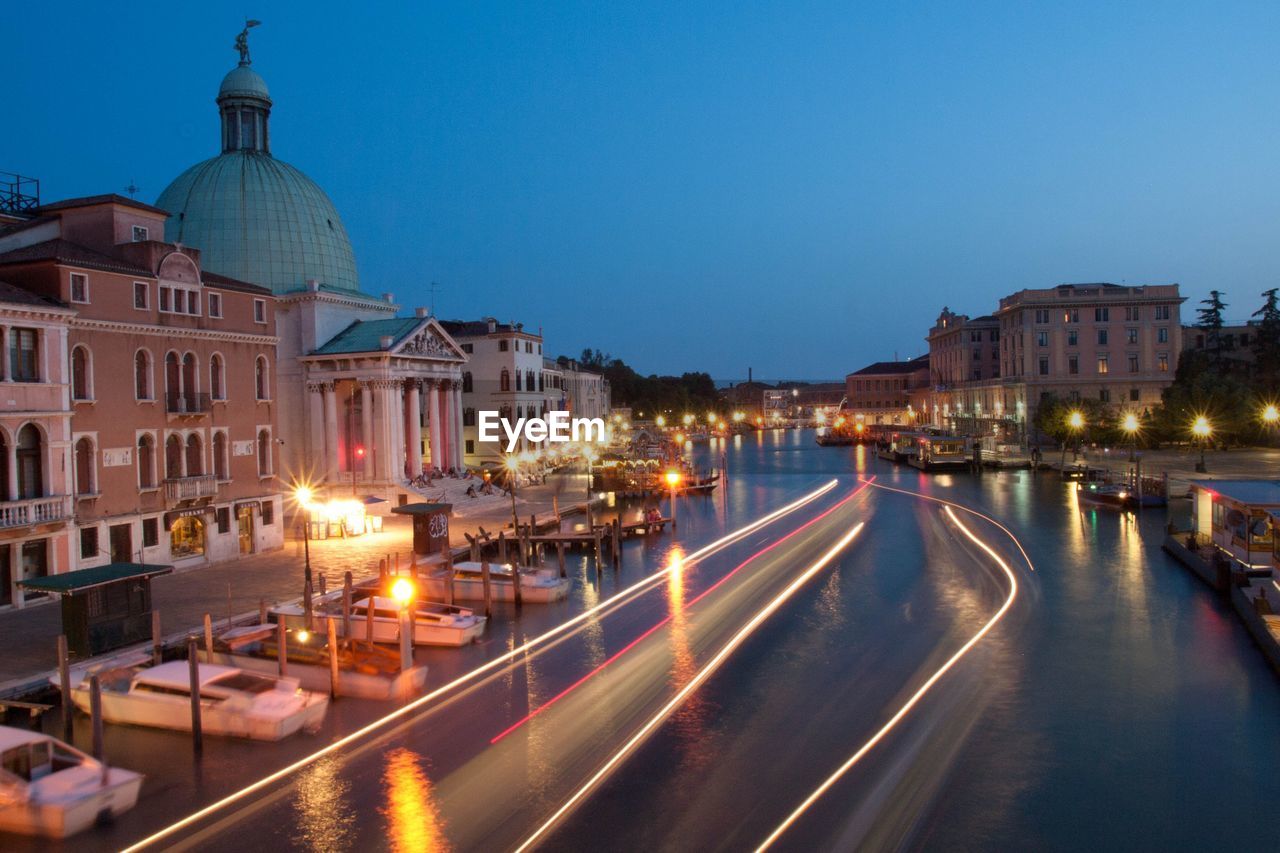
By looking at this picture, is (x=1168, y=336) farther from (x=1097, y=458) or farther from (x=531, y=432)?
(x=531, y=432)

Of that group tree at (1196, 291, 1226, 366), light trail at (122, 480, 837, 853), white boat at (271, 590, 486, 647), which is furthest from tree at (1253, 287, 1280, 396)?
white boat at (271, 590, 486, 647)

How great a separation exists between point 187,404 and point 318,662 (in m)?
14.0

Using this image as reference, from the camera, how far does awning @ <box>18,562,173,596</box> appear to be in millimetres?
20938

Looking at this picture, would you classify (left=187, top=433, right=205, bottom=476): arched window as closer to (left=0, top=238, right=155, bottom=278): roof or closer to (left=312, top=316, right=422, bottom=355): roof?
(left=0, top=238, right=155, bottom=278): roof

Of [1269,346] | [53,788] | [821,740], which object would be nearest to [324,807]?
[53,788]

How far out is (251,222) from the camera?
5034 centimetres

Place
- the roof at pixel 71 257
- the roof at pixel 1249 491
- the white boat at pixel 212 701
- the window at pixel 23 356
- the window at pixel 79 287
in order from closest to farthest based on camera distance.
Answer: the white boat at pixel 212 701 < the window at pixel 23 356 < the roof at pixel 71 257 < the window at pixel 79 287 < the roof at pixel 1249 491

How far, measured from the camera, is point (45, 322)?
25875mm

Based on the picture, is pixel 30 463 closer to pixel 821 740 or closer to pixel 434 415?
pixel 821 740

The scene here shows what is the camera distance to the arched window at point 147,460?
29.9m

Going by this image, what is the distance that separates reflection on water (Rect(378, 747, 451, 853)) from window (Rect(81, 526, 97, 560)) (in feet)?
50.3

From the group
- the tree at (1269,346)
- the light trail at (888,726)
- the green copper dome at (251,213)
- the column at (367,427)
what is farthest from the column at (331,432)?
the tree at (1269,346)

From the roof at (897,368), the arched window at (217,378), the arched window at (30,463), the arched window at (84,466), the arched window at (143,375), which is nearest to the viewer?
the arched window at (30,463)

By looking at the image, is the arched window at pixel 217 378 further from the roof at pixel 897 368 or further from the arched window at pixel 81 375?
the roof at pixel 897 368
